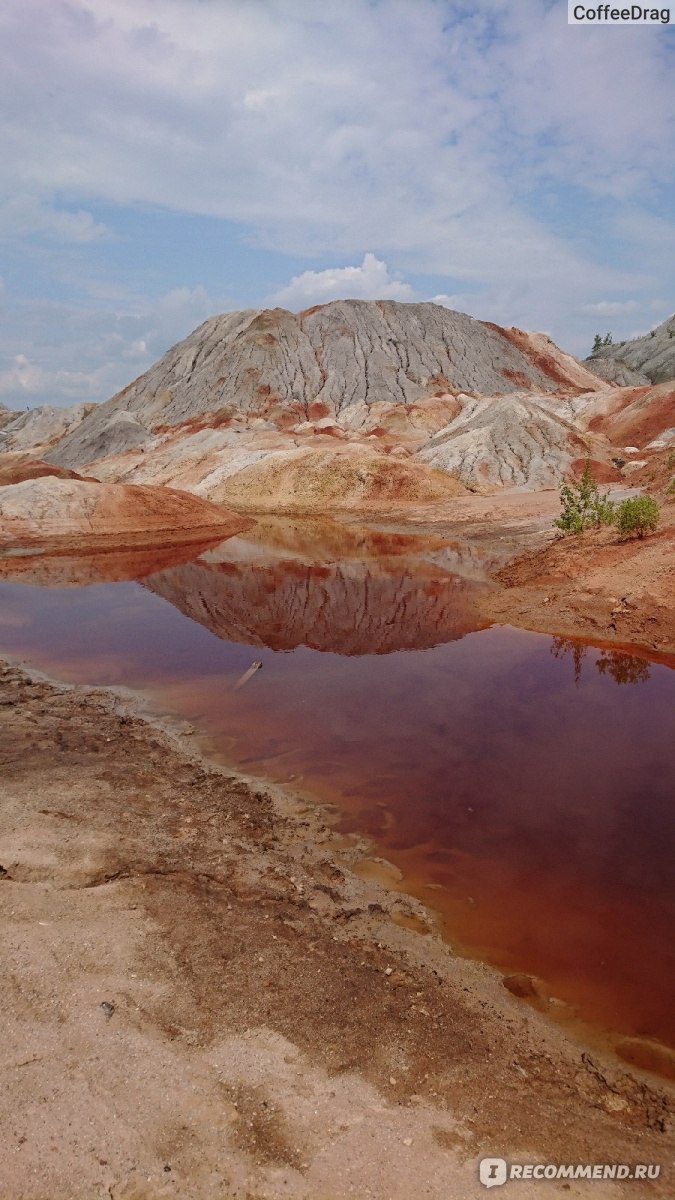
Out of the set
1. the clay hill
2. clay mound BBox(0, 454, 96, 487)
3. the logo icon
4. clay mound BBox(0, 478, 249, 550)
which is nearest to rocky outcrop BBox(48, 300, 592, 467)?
the clay hill

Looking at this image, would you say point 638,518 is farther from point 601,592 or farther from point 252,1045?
point 252,1045

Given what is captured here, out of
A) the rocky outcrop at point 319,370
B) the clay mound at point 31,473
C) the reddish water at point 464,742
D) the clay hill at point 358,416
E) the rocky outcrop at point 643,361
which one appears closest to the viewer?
the reddish water at point 464,742

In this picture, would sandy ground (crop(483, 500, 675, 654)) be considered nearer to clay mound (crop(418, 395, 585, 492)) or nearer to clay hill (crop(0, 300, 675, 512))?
clay mound (crop(418, 395, 585, 492))

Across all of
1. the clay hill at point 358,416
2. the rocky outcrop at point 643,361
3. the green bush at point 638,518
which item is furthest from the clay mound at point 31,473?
the rocky outcrop at point 643,361

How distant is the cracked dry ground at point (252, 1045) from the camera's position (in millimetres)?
4574

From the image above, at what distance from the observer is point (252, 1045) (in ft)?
18.2

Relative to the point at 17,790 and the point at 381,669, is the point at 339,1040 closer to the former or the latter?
the point at 17,790

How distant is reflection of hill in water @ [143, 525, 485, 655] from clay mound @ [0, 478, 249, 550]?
27.6 ft

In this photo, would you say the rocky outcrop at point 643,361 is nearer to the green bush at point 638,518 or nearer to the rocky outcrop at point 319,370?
the rocky outcrop at point 319,370

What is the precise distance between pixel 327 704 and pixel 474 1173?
10265 mm

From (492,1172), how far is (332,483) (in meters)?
52.2

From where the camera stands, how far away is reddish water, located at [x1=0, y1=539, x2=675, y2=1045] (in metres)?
7.83

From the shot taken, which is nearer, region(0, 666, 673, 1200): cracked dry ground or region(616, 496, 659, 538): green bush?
region(0, 666, 673, 1200): cracked dry ground

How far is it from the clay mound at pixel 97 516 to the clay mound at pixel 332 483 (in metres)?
9.77
